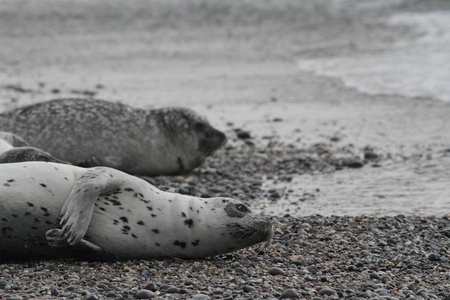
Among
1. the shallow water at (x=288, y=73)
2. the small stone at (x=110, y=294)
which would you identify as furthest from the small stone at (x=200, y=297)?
the shallow water at (x=288, y=73)

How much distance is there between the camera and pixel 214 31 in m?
19.0

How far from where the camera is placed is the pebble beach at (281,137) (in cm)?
417

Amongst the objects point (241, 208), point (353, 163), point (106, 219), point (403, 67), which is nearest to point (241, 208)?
point (241, 208)

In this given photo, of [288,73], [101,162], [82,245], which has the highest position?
[82,245]

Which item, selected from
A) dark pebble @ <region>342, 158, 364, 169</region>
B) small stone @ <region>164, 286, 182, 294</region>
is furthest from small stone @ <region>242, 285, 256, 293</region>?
dark pebble @ <region>342, 158, 364, 169</region>

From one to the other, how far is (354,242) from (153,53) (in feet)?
37.7

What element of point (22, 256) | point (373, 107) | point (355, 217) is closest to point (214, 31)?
point (373, 107)

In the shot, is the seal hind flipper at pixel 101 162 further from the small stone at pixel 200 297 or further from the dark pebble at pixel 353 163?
the small stone at pixel 200 297

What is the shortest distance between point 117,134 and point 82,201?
315 cm

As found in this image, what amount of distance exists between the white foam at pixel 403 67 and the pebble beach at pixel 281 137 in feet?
0.28

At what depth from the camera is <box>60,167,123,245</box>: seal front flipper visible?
13.2 feet

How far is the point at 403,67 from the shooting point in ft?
41.3

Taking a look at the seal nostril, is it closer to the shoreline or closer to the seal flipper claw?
the shoreline

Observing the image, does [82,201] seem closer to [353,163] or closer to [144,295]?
[144,295]
